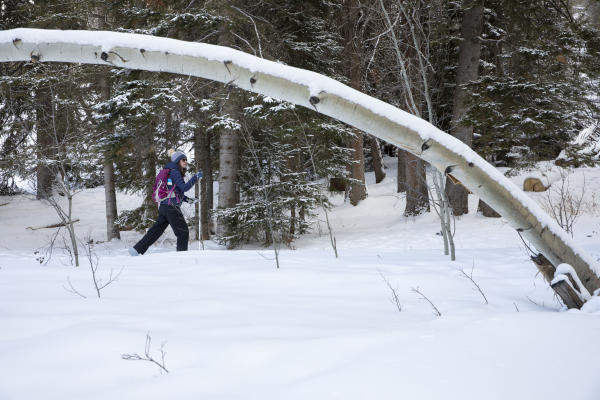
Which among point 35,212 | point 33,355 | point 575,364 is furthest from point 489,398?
point 35,212

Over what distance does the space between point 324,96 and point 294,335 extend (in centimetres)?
127

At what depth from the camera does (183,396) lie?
150cm

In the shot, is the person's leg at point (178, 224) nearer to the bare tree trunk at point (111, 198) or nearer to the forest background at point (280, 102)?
the forest background at point (280, 102)

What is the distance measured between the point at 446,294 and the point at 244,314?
1.46 metres

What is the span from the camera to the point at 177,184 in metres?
5.85

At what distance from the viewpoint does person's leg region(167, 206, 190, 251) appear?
5.91 meters

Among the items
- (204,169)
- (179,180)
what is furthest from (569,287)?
(204,169)

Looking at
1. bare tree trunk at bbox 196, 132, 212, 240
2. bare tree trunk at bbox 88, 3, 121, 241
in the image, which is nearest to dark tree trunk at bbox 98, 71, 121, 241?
bare tree trunk at bbox 88, 3, 121, 241

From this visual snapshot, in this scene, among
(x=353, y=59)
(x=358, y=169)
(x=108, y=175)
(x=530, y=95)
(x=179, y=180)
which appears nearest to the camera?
(x=179, y=180)

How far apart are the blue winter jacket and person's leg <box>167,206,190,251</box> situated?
0.10m

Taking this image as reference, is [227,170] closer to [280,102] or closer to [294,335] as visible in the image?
[280,102]

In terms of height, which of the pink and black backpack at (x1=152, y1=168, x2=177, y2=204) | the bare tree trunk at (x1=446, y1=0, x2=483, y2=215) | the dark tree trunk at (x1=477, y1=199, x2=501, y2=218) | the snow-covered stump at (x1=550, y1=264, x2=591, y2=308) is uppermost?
the bare tree trunk at (x1=446, y1=0, x2=483, y2=215)

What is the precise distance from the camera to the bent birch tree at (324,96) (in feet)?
7.60

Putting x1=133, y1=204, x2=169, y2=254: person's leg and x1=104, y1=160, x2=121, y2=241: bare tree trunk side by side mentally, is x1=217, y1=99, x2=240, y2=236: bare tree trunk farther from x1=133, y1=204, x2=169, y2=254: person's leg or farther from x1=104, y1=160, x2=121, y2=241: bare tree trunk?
x1=104, y1=160, x2=121, y2=241: bare tree trunk
